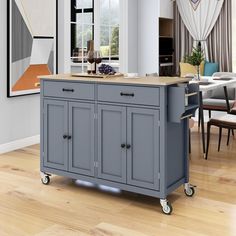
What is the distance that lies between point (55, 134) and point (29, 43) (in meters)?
1.77

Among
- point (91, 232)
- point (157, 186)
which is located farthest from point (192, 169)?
point (91, 232)

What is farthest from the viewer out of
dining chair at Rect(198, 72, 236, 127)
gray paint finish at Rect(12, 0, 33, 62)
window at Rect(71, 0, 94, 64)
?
window at Rect(71, 0, 94, 64)

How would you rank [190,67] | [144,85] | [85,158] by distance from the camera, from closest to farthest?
[144,85], [85,158], [190,67]

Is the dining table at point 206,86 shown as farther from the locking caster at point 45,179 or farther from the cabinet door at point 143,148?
the locking caster at point 45,179

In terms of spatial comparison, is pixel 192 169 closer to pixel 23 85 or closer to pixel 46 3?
pixel 23 85

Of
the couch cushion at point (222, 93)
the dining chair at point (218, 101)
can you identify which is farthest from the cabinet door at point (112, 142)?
the couch cushion at point (222, 93)

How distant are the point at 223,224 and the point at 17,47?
310 cm

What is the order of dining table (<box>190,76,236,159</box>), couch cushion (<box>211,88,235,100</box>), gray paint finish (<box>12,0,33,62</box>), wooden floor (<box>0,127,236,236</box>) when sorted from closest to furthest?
wooden floor (<box>0,127,236,236</box>), dining table (<box>190,76,236,159</box>), gray paint finish (<box>12,0,33,62</box>), couch cushion (<box>211,88,235,100</box>)

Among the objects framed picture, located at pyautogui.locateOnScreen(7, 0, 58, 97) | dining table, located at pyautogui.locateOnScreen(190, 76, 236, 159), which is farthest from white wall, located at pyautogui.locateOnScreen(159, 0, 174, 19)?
framed picture, located at pyautogui.locateOnScreen(7, 0, 58, 97)

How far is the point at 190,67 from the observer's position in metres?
6.91

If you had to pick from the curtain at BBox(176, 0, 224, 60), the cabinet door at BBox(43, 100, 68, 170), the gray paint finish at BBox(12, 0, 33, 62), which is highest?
the curtain at BBox(176, 0, 224, 60)

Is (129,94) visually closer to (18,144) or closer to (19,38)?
(19,38)

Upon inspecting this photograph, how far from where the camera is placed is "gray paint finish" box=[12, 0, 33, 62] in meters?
4.82

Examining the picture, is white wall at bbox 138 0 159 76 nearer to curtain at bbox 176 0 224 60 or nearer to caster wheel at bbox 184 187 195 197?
curtain at bbox 176 0 224 60
